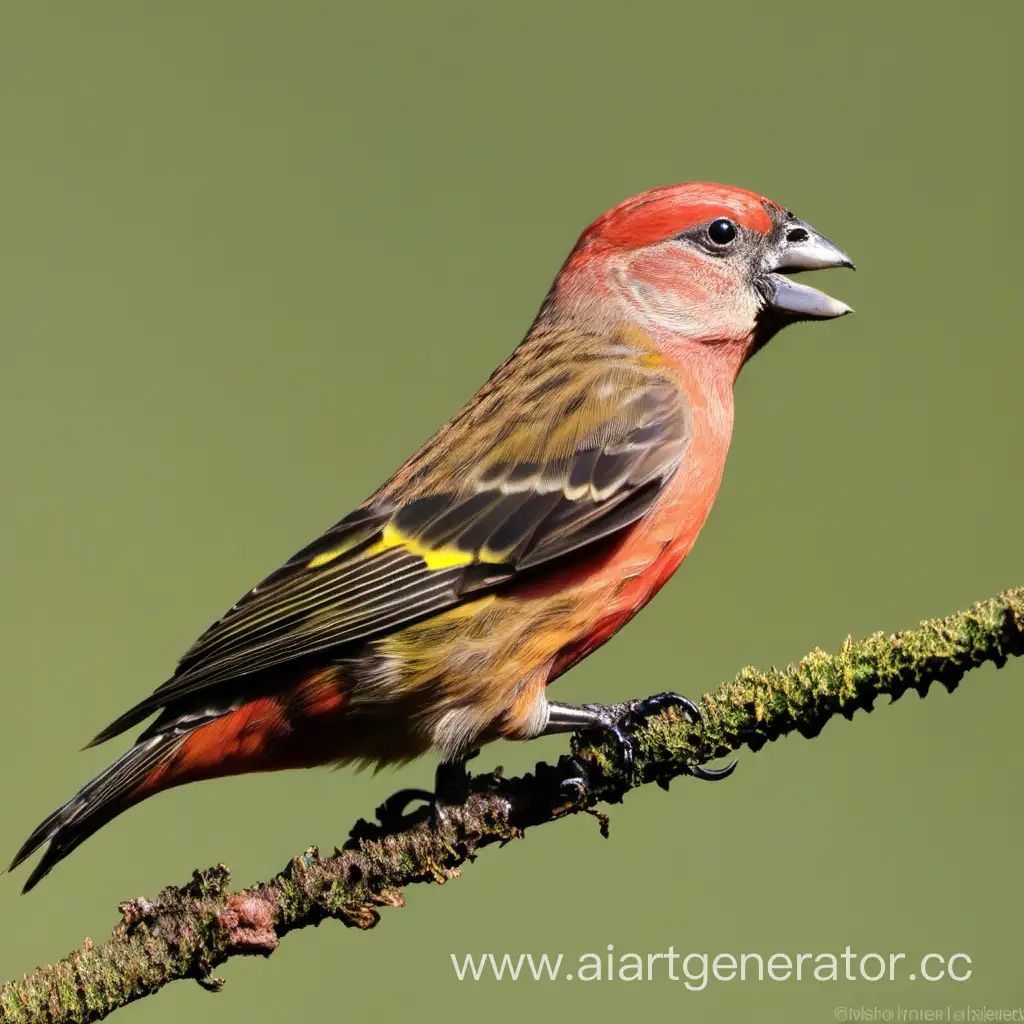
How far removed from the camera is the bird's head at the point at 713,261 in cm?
436

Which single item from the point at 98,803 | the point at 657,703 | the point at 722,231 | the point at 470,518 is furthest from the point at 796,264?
the point at 98,803

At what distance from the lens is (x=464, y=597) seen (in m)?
3.66

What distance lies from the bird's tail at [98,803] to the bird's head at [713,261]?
7.33 feet

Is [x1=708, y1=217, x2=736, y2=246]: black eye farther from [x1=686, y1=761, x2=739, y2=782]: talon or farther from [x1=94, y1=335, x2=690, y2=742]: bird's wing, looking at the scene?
[x1=686, y1=761, x2=739, y2=782]: talon

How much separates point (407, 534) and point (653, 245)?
149cm

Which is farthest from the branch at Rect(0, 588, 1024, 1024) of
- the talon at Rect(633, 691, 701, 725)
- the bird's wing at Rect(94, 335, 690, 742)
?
the bird's wing at Rect(94, 335, 690, 742)

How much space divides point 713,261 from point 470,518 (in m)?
1.39

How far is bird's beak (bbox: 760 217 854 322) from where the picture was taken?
4.29m

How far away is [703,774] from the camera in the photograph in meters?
3.49

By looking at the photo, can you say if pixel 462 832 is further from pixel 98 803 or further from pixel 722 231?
pixel 722 231

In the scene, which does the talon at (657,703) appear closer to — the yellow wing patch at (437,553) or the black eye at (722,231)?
the yellow wing patch at (437,553)

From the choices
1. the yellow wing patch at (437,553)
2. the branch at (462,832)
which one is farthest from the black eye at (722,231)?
the branch at (462,832)

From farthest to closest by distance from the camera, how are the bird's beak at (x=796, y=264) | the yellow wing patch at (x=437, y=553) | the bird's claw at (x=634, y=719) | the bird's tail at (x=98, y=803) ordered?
the bird's beak at (x=796, y=264)
the yellow wing patch at (x=437, y=553)
the bird's tail at (x=98, y=803)
the bird's claw at (x=634, y=719)

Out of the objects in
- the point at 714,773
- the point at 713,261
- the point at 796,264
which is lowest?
the point at 714,773
